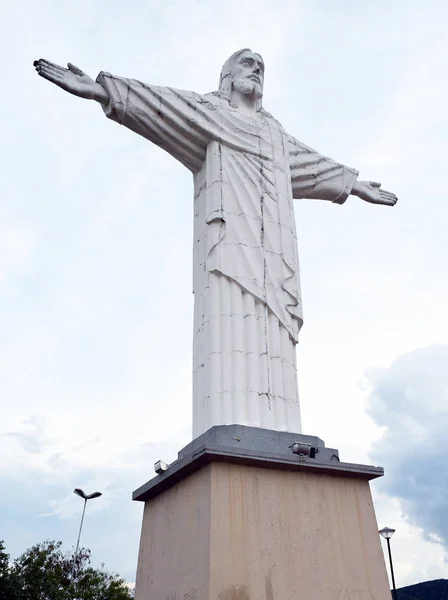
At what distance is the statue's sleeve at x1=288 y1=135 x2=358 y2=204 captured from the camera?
7203mm

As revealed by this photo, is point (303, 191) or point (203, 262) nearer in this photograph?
point (203, 262)

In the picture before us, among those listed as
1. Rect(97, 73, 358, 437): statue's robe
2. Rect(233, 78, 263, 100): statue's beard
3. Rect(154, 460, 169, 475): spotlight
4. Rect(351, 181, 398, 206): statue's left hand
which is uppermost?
Rect(233, 78, 263, 100): statue's beard

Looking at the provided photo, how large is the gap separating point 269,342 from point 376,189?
11.5 feet

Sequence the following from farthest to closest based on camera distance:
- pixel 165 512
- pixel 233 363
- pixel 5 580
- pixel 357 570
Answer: pixel 5 580, pixel 233 363, pixel 165 512, pixel 357 570

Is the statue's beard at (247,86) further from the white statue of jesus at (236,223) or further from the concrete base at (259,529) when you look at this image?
the concrete base at (259,529)

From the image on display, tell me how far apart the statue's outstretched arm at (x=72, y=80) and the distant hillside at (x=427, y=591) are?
2101 cm

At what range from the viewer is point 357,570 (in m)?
4.46

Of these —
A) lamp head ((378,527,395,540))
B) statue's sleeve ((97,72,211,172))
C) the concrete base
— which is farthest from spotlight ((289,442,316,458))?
lamp head ((378,527,395,540))

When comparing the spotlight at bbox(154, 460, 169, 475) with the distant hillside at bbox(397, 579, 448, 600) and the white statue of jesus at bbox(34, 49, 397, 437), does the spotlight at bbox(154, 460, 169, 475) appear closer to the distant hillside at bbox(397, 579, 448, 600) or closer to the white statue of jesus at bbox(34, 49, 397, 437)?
the white statue of jesus at bbox(34, 49, 397, 437)

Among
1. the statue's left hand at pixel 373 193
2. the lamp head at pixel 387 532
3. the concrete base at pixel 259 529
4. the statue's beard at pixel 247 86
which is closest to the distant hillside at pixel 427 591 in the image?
the lamp head at pixel 387 532

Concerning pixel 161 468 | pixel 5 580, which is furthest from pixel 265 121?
pixel 5 580

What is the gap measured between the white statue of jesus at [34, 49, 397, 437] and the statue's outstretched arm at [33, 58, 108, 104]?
0.03ft

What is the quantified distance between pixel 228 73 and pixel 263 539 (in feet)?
18.1

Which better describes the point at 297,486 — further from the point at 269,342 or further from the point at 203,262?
the point at 203,262
